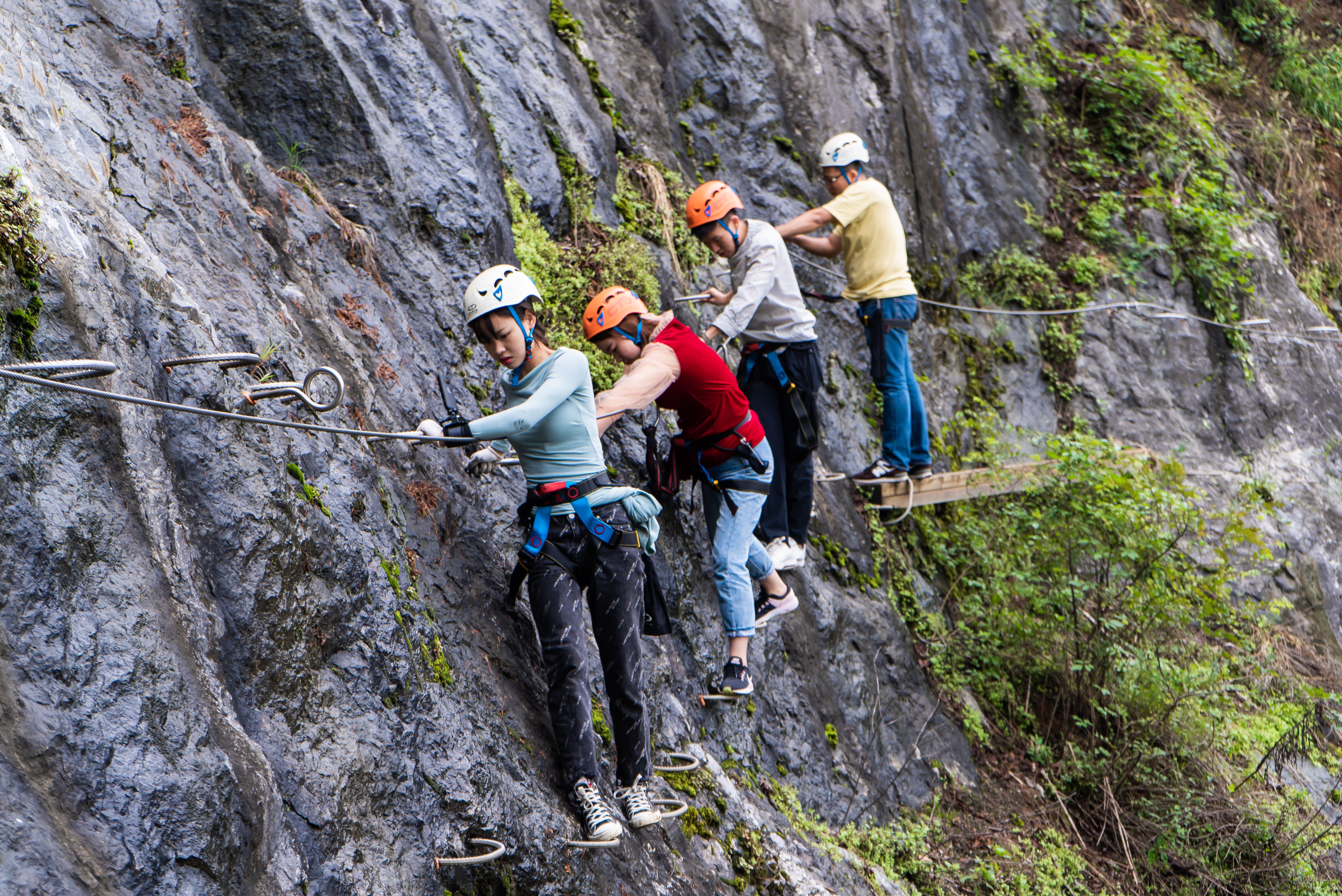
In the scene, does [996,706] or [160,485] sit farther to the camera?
[996,706]

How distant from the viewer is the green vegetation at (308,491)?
400 cm

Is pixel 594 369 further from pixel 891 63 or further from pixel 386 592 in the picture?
pixel 891 63

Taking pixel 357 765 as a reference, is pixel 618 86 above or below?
above

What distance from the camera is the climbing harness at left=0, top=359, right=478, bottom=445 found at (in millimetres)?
2979

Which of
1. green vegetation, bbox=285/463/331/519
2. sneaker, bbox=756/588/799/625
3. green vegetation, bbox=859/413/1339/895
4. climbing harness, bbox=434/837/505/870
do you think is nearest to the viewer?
climbing harness, bbox=434/837/505/870

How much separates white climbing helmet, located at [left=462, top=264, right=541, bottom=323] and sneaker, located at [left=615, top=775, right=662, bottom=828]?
2260 mm

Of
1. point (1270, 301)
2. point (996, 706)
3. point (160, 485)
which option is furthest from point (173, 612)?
point (1270, 301)

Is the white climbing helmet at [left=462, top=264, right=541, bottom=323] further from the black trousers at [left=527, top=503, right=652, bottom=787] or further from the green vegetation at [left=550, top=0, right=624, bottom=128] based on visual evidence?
the green vegetation at [left=550, top=0, right=624, bottom=128]

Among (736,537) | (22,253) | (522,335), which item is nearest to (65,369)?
(22,253)

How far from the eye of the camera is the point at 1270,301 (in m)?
12.0

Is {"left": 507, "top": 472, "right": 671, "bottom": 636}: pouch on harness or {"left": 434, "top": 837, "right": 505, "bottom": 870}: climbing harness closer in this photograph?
{"left": 434, "top": 837, "right": 505, "bottom": 870}: climbing harness

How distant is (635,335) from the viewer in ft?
17.8

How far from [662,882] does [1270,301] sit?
1107cm

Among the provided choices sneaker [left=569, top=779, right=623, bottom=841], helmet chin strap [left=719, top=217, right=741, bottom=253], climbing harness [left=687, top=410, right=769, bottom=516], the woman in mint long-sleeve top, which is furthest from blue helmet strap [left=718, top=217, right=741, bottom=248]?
sneaker [left=569, top=779, right=623, bottom=841]
